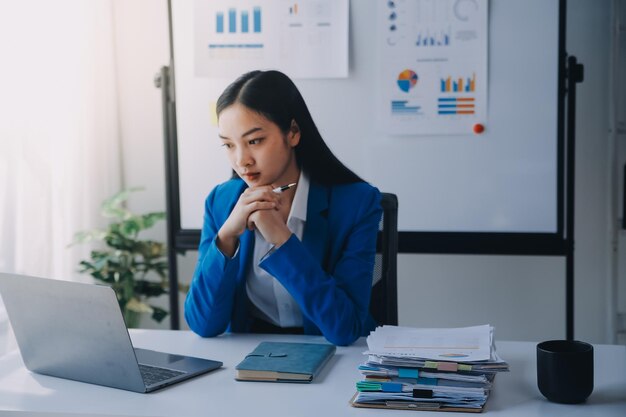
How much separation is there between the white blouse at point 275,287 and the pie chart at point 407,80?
96 cm

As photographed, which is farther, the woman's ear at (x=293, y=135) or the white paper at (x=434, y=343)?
the woman's ear at (x=293, y=135)

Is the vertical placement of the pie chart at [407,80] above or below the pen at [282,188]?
above

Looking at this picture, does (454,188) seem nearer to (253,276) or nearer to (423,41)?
(423,41)

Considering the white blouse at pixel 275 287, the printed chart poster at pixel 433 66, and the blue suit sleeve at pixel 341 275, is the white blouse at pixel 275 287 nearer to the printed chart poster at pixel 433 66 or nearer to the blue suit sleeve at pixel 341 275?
the blue suit sleeve at pixel 341 275

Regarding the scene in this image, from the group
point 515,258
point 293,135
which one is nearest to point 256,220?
point 293,135

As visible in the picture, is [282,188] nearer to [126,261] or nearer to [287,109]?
[287,109]

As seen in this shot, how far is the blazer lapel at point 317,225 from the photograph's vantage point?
1.71 meters

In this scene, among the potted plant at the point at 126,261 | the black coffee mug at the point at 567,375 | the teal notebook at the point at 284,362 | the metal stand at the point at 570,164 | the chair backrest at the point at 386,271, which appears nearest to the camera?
the black coffee mug at the point at 567,375

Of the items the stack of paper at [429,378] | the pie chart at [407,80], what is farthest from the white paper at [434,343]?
the pie chart at [407,80]

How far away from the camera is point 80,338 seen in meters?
1.24

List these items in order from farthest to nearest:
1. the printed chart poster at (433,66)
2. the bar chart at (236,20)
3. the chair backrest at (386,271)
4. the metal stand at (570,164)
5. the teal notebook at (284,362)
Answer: the bar chart at (236,20) → the printed chart poster at (433,66) → the metal stand at (570,164) → the chair backrest at (386,271) → the teal notebook at (284,362)

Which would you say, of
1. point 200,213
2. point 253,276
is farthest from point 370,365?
point 200,213

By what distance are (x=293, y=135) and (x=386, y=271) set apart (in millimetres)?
384

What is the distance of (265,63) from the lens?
268 cm
